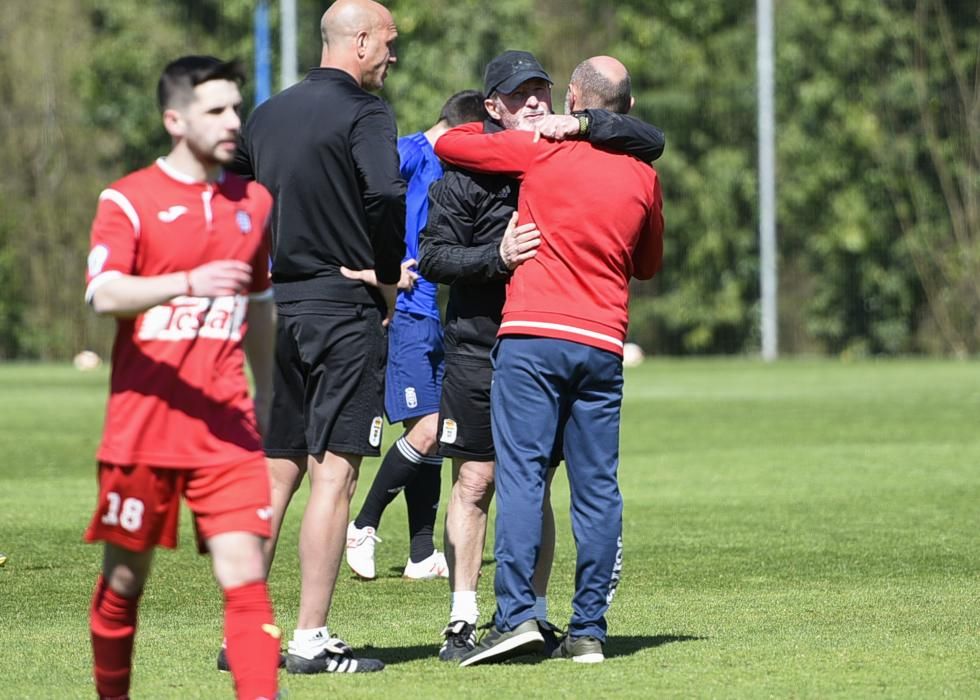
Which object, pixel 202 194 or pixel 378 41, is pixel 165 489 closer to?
pixel 202 194

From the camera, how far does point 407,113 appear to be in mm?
32219

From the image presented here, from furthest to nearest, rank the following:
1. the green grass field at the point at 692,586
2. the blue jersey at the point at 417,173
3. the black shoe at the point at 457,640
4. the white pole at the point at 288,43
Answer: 1. the white pole at the point at 288,43
2. the blue jersey at the point at 417,173
3. the black shoe at the point at 457,640
4. the green grass field at the point at 692,586

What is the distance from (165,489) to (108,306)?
0.53 metres

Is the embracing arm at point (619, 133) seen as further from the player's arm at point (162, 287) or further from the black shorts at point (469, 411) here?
the player's arm at point (162, 287)

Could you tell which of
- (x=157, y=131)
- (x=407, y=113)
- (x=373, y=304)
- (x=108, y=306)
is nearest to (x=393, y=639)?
(x=373, y=304)

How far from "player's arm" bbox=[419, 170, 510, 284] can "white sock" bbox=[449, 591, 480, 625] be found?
1106 millimetres

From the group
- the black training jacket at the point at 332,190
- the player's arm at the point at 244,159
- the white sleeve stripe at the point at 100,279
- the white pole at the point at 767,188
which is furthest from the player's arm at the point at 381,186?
the white pole at the point at 767,188

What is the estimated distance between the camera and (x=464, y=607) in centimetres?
609

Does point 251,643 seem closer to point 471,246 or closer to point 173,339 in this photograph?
point 173,339

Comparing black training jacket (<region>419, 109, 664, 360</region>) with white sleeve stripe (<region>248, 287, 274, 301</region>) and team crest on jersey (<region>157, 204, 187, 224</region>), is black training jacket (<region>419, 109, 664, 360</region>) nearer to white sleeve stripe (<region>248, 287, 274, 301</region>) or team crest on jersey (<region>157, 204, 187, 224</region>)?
white sleeve stripe (<region>248, 287, 274, 301</region>)

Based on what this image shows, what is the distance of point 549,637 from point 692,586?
1.62 metres

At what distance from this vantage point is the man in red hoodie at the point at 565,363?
5.84 metres

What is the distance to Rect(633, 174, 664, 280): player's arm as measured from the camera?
6.06 metres

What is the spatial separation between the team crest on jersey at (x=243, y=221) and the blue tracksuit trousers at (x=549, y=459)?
1370 mm
